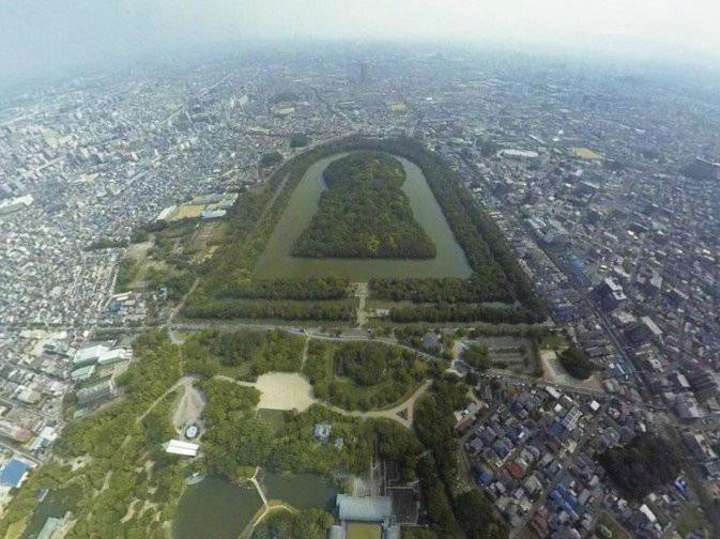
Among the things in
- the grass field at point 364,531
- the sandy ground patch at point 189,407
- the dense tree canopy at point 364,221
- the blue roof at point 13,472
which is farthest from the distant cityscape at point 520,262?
the dense tree canopy at point 364,221

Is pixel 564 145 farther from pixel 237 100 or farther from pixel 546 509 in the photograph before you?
pixel 237 100

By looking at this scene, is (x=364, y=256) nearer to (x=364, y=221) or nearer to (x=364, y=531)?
(x=364, y=221)

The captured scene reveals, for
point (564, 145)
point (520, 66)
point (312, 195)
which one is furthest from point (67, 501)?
point (520, 66)

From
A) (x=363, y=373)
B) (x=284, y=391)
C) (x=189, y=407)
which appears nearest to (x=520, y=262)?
(x=363, y=373)

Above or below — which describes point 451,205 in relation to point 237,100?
below

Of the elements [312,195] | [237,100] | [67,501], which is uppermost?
[237,100]

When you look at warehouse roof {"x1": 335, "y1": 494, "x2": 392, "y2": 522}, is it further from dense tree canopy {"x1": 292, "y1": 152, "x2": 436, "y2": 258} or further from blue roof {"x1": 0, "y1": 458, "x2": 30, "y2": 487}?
dense tree canopy {"x1": 292, "y1": 152, "x2": 436, "y2": 258}

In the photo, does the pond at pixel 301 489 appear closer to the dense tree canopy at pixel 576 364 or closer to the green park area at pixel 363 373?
the green park area at pixel 363 373
